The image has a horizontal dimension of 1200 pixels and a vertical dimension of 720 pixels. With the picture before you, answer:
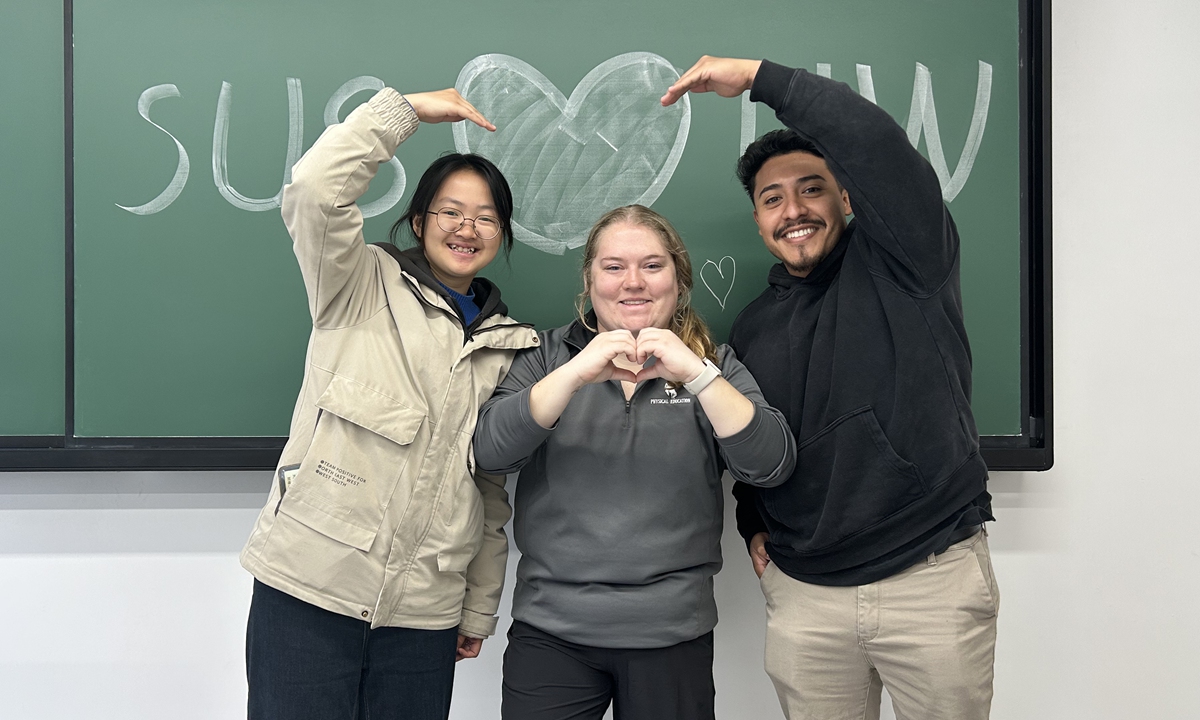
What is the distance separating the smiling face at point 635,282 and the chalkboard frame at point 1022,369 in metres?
0.87

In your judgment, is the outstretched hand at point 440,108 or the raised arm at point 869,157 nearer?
the raised arm at point 869,157

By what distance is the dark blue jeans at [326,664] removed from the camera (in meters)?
1.24

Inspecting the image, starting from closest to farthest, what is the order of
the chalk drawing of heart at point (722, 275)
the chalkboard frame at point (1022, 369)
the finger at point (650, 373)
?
the finger at point (650, 373)
the chalkboard frame at point (1022, 369)
the chalk drawing of heart at point (722, 275)

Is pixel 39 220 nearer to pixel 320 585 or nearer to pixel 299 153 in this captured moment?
pixel 299 153

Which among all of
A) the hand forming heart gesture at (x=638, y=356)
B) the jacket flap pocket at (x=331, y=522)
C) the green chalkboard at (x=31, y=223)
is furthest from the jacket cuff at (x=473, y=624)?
the green chalkboard at (x=31, y=223)

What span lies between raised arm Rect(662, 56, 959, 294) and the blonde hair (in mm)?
306

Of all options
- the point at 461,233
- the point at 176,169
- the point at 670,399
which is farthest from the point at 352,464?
the point at 176,169

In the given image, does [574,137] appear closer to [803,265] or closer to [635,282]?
[635,282]

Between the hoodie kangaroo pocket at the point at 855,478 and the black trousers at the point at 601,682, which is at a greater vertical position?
the hoodie kangaroo pocket at the point at 855,478

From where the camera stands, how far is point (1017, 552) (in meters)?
1.82

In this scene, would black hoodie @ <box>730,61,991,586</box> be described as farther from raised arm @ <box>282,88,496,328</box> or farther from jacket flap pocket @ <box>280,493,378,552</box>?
jacket flap pocket @ <box>280,493,378,552</box>

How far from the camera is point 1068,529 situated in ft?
5.97

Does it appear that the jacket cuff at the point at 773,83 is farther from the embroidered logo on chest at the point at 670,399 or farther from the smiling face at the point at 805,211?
the embroidered logo on chest at the point at 670,399

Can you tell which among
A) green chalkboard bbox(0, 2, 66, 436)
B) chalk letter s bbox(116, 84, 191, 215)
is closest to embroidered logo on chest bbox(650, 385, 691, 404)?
chalk letter s bbox(116, 84, 191, 215)
